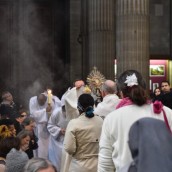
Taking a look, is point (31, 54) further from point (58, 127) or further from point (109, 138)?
point (109, 138)

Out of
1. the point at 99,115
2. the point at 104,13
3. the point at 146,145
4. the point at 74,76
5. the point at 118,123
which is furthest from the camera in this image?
the point at 74,76

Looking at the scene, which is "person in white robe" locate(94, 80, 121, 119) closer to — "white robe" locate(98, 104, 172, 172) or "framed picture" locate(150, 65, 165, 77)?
"white robe" locate(98, 104, 172, 172)

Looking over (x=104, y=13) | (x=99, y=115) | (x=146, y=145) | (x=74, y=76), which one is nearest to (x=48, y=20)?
(x=74, y=76)

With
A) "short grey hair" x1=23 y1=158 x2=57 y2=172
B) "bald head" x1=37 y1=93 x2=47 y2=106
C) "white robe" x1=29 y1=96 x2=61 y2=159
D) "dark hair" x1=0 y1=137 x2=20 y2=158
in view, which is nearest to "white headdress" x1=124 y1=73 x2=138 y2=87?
"short grey hair" x1=23 y1=158 x2=57 y2=172

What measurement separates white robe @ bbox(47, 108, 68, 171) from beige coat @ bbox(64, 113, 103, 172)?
2636 millimetres

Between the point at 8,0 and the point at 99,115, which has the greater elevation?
the point at 8,0

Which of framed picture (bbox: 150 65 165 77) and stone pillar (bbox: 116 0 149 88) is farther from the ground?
stone pillar (bbox: 116 0 149 88)

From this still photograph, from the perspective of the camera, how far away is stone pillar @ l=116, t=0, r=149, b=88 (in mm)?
14492

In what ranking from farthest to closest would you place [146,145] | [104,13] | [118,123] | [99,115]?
[104,13] < [99,115] < [118,123] < [146,145]

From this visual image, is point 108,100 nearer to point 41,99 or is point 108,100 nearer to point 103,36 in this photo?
point 41,99

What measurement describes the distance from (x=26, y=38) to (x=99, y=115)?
14482mm

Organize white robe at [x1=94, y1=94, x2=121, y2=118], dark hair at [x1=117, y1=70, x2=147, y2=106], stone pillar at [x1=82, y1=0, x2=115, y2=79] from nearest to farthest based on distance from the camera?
dark hair at [x1=117, y1=70, x2=147, y2=106]
white robe at [x1=94, y1=94, x2=121, y2=118]
stone pillar at [x1=82, y1=0, x2=115, y2=79]

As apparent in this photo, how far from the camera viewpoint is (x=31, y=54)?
69.2 ft

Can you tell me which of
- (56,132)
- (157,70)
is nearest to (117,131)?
(56,132)
